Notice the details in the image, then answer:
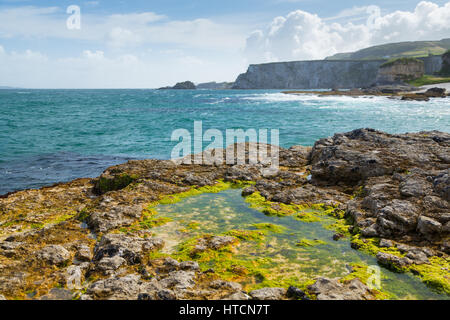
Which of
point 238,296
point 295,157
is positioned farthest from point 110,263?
point 295,157

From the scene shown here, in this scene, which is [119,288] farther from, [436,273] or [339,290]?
[436,273]

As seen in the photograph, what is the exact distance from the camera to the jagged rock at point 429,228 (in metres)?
7.76

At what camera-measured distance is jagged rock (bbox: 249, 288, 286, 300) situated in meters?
5.53

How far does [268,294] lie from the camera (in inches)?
221

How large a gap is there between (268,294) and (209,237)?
9.53 feet

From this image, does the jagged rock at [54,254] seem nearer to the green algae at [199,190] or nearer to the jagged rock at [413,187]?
the green algae at [199,190]

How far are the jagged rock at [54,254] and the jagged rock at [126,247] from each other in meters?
0.68

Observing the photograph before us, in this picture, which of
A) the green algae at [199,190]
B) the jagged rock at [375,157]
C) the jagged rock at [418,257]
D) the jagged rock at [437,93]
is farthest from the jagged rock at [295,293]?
the jagged rock at [437,93]

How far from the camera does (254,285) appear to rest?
6.13 meters

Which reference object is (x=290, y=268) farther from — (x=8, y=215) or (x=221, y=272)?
(x=8, y=215)

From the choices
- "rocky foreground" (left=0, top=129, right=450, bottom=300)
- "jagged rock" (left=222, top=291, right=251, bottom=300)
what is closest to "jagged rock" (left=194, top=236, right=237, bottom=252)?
"rocky foreground" (left=0, top=129, right=450, bottom=300)

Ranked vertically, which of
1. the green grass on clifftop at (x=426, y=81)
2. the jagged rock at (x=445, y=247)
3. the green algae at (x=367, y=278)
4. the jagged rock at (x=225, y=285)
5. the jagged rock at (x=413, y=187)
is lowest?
the green algae at (x=367, y=278)

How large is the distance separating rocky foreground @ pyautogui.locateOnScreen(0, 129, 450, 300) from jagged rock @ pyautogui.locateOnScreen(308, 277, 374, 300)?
0.06ft

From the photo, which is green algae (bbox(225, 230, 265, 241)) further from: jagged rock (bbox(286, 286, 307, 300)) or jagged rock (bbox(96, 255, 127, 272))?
jagged rock (bbox(96, 255, 127, 272))
